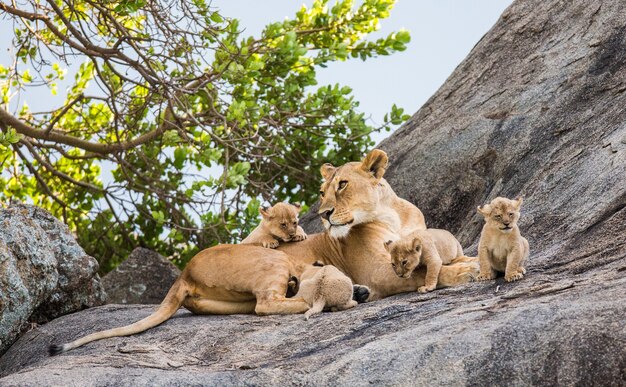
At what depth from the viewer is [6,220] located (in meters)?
10.3

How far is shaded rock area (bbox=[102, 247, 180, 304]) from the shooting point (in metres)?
13.3

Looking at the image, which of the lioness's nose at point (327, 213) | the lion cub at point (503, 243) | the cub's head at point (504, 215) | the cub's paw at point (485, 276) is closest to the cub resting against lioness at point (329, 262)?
the lioness's nose at point (327, 213)

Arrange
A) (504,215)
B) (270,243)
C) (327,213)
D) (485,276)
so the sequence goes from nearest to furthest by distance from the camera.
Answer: (504,215) < (485,276) < (327,213) < (270,243)

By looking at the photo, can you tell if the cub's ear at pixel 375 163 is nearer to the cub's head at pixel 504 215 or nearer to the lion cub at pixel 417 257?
the lion cub at pixel 417 257

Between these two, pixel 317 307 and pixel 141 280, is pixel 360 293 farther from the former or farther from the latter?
pixel 141 280


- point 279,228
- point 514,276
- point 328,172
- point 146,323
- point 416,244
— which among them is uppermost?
point 328,172

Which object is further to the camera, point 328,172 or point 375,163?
point 328,172

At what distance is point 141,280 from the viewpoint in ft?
43.7

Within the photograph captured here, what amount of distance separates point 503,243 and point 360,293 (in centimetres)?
157

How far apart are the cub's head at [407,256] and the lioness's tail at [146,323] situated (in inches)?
79.8

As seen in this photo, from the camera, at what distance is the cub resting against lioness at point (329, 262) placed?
928 cm

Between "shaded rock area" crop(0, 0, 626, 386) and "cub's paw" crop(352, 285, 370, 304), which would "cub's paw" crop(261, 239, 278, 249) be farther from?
"cub's paw" crop(352, 285, 370, 304)

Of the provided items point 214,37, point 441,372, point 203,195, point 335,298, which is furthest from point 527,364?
point 203,195

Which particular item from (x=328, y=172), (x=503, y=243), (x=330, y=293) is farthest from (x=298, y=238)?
(x=503, y=243)
